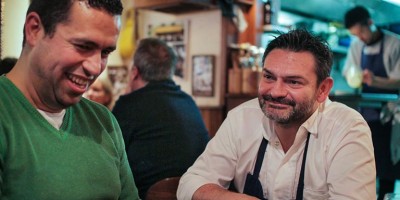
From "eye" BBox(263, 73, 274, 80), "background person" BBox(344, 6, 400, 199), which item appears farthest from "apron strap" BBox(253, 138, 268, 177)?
"background person" BBox(344, 6, 400, 199)

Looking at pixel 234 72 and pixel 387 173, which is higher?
pixel 234 72

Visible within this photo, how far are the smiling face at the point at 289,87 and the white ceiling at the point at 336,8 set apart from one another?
3692 mm

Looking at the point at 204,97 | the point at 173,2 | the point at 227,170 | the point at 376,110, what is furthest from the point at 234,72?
the point at 227,170

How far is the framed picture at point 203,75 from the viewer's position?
4.35 metres

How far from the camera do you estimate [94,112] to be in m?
1.35

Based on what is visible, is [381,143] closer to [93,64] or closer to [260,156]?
[260,156]

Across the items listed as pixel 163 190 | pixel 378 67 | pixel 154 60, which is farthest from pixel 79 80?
pixel 378 67

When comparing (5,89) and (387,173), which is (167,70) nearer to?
(5,89)

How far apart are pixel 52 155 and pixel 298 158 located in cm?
100

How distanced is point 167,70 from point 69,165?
1.47 metres

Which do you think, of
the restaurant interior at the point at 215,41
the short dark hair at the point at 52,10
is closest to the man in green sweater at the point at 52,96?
the short dark hair at the point at 52,10

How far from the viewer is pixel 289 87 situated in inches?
66.0

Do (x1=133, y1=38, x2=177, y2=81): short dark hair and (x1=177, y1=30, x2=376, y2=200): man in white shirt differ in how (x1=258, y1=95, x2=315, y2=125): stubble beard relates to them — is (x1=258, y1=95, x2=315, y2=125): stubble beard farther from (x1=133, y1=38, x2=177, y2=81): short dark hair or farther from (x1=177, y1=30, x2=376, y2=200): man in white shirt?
(x1=133, y1=38, x2=177, y2=81): short dark hair

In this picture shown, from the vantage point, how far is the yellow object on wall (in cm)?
512
